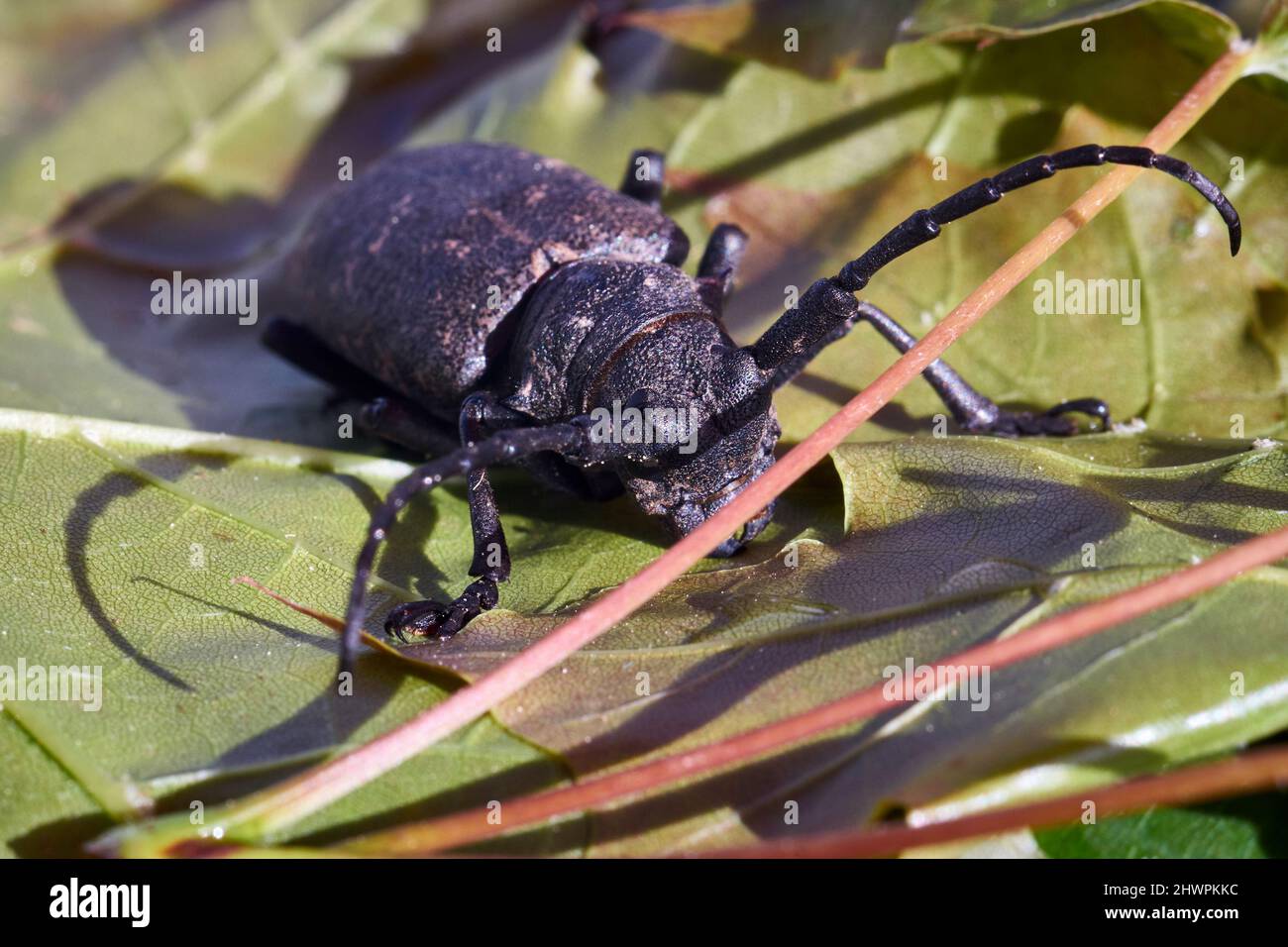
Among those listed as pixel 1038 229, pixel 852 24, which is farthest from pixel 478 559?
pixel 852 24

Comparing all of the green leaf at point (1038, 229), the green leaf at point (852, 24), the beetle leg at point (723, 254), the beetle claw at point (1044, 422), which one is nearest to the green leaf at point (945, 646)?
the beetle claw at point (1044, 422)

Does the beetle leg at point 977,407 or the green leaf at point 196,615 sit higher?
the beetle leg at point 977,407

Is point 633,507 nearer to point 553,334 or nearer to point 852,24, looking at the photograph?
point 553,334

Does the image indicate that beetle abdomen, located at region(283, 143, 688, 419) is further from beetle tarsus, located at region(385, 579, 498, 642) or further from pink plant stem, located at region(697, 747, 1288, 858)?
pink plant stem, located at region(697, 747, 1288, 858)

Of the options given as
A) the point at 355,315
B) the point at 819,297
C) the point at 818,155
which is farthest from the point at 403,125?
the point at 819,297

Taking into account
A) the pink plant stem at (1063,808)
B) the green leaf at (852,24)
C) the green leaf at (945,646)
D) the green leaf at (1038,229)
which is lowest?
the pink plant stem at (1063,808)

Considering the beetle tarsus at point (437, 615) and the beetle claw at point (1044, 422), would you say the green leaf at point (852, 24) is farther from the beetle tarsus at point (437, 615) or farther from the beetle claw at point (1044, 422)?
the beetle tarsus at point (437, 615)

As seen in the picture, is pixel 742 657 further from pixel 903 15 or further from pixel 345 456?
pixel 903 15

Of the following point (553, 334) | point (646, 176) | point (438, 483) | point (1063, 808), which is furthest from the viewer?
point (646, 176)
